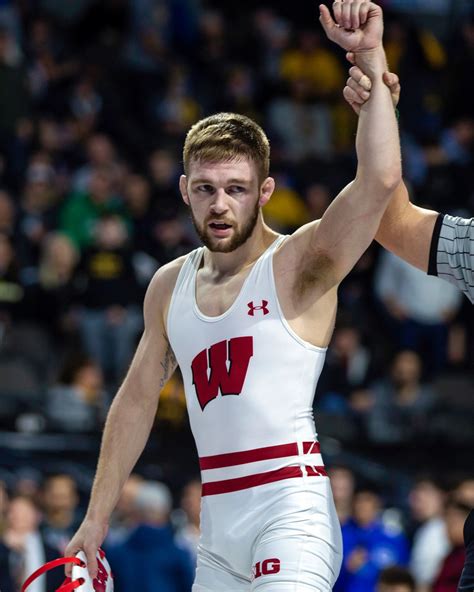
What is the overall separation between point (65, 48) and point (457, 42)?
4.68 metres

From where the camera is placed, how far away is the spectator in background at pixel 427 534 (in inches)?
394

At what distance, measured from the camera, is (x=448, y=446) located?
11430mm

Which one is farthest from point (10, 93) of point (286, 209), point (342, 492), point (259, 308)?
point (259, 308)

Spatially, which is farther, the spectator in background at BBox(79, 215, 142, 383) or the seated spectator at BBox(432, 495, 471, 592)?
the spectator in background at BBox(79, 215, 142, 383)

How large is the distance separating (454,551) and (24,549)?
2.87 metres

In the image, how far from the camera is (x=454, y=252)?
5.41 metres

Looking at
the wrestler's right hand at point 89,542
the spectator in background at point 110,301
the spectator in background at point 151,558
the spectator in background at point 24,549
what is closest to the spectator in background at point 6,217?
the spectator in background at point 110,301

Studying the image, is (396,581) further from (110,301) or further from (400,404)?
(110,301)

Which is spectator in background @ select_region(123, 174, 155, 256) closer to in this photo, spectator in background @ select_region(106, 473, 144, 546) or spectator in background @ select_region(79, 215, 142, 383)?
spectator in background @ select_region(79, 215, 142, 383)

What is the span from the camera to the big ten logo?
16.3 ft

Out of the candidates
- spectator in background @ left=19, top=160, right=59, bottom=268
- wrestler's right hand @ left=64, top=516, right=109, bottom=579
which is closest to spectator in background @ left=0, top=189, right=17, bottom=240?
spectator in background @ left=19, top=160, right=59, bottom=268

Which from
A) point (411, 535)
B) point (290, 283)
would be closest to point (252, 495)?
point (290, 283)

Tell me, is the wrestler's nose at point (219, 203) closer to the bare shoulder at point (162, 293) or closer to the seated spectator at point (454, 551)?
the bare shoulder at point (162, 293)

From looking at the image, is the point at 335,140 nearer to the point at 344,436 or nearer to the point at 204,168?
the point at 344,436
